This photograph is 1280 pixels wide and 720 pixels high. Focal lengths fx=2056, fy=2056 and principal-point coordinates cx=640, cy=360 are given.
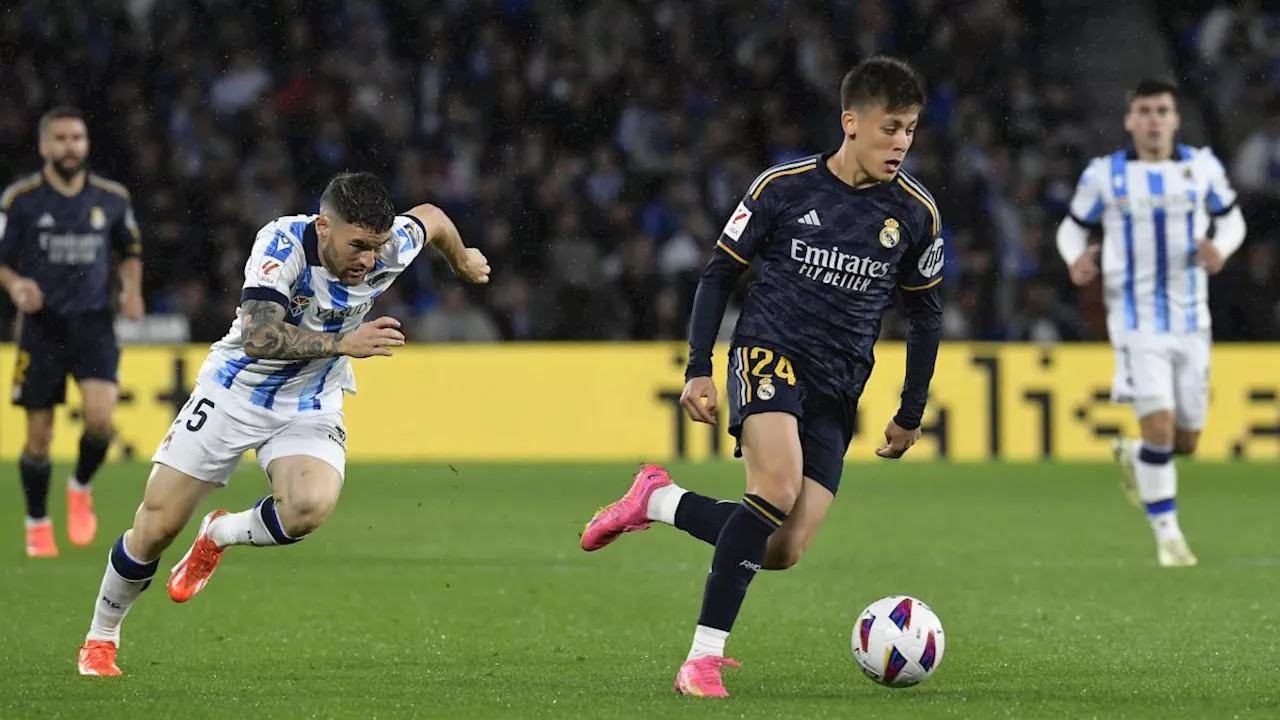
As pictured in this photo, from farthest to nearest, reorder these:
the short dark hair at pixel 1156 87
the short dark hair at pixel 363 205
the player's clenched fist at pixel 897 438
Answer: the short dark hair at pixel 1156 87, the player's clenched fist at pixel 897 438, the short dark hair at pixel 363 205

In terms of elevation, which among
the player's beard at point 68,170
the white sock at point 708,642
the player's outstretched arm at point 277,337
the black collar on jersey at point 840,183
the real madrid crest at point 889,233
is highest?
the black collar on jersey at point 840,183

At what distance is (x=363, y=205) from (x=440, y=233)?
2.65 feet

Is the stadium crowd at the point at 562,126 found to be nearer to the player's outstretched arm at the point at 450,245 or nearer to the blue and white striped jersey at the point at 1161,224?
the blue and white striped jersey at the point at 1161,224

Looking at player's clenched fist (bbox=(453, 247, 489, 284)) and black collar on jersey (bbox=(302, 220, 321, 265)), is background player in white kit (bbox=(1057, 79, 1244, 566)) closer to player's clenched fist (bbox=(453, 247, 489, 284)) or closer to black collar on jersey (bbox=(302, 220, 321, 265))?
player's clenched fist (bbox=(453, 247, 489, 284))

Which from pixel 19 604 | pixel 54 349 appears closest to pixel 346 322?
pixel 19 604

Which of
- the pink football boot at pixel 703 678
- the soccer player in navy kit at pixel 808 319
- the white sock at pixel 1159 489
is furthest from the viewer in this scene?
the white sock at pixel 1159 489

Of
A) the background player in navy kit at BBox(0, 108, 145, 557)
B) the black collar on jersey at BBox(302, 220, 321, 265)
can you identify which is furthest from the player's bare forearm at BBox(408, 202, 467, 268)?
the background player in navy kit at BBox(0, 108, 145, 557)

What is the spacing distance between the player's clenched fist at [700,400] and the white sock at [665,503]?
68 centimetres

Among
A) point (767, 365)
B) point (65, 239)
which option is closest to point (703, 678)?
point (767, 365)

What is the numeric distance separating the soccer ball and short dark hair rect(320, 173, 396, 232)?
1929mm

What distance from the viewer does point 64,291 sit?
11148mm

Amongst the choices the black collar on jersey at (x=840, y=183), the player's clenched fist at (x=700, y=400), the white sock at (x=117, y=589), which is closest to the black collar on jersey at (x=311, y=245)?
the white sock at (x=117, y=589)

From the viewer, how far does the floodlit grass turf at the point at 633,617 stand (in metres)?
6.10

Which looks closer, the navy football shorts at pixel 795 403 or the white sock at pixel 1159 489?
the navy football shorts at pixel 795 403
